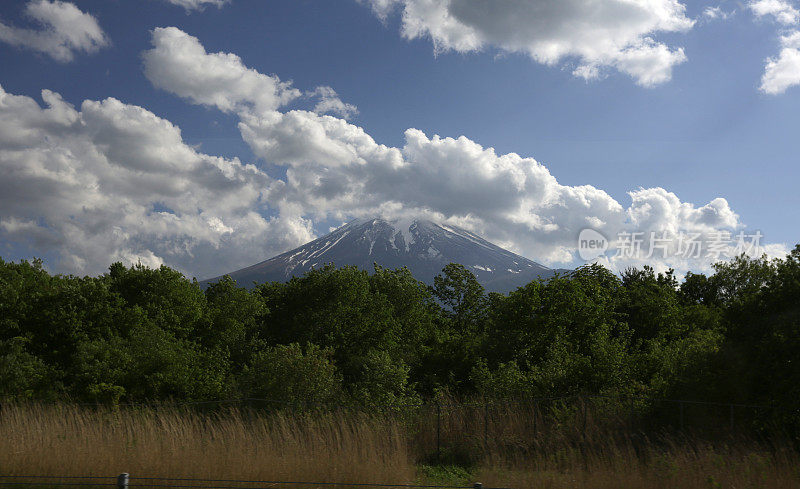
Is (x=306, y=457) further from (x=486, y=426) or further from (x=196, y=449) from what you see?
(x=486, y=426)

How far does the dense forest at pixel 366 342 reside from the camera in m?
10.6

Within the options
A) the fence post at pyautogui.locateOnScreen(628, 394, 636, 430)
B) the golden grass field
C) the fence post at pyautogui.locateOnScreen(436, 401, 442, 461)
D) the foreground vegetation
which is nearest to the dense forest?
the foreground vegetation

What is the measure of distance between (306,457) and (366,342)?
65.4ft

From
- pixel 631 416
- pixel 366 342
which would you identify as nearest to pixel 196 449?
pixel 631 416

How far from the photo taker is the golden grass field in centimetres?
639

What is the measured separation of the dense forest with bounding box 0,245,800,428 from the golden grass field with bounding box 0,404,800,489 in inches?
110

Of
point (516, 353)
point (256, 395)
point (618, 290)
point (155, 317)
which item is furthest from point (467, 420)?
point (618, 290)

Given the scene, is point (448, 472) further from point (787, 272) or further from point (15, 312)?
point (15, 312)

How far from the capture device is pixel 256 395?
16.4 metres

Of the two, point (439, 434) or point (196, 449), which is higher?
→ point (196, 449)

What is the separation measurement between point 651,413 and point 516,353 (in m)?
10.6

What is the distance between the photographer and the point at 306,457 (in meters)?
6.76

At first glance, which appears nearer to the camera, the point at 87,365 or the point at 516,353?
the point at 87,365

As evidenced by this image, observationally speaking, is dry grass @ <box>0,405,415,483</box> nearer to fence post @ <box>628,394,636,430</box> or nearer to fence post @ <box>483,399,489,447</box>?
fence post @ <box>483,399,489,447</box>
